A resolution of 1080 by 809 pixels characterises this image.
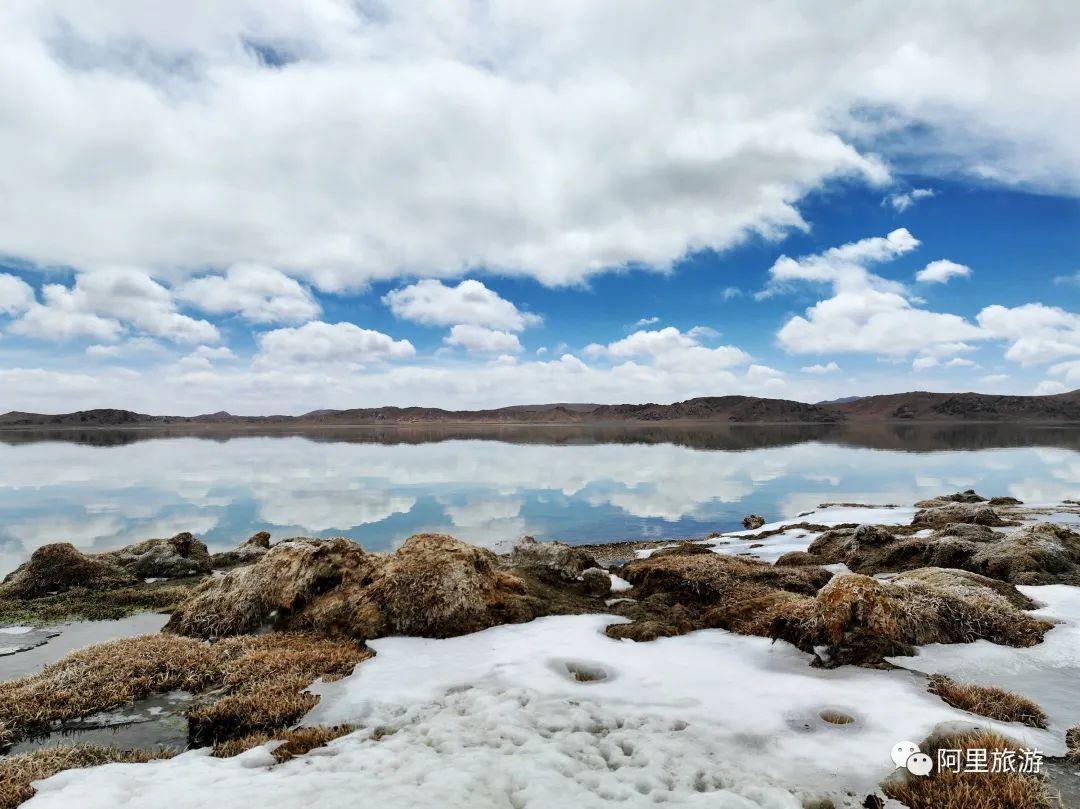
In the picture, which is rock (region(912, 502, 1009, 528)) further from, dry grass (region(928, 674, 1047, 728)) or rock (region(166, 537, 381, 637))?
rock (region(166, 537, 381, 637))

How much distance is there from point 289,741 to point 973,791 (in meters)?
8.49

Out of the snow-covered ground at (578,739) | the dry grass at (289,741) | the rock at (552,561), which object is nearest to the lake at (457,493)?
the rock at (552,561)

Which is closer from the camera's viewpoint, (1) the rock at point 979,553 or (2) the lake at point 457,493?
(1) the rock at point 979,553

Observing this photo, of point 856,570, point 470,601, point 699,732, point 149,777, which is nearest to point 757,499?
point 856,570

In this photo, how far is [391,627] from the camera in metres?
13.0

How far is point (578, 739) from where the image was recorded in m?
7.54

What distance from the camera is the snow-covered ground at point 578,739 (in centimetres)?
623

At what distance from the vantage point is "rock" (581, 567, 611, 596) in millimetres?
17047

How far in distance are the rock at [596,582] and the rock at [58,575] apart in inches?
681

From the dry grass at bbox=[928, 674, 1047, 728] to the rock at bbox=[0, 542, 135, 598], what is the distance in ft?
81.3

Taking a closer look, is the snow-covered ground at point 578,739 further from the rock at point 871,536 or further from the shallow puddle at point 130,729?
the rock at point 871,536

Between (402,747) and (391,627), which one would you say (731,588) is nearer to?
(391,627)

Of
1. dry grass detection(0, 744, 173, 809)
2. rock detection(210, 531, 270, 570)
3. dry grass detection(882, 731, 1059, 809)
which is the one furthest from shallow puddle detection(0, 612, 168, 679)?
dry grass detection(882, 731, 1059, 809)

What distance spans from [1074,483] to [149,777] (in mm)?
74307
